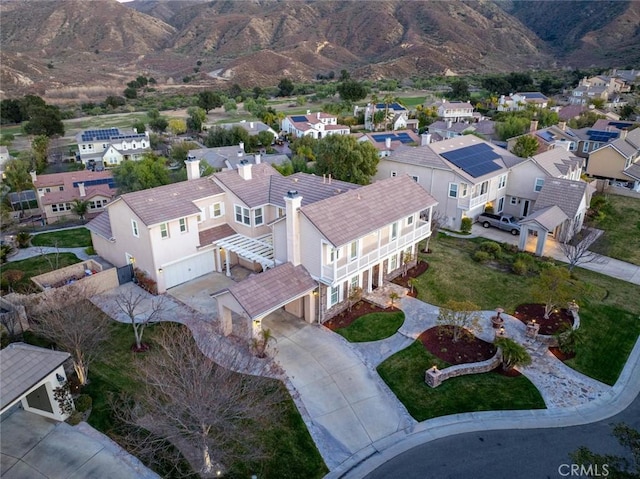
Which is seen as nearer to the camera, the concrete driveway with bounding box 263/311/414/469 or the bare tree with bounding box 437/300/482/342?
the concrete driveway with bounding box 263/311/414/469

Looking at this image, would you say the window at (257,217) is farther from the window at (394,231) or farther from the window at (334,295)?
the window at (394,231)

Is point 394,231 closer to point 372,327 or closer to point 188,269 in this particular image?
point 372,327

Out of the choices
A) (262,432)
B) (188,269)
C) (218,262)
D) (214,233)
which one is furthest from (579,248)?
(188,269)

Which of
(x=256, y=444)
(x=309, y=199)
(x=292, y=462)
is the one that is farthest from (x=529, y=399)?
(x=309, y=199)

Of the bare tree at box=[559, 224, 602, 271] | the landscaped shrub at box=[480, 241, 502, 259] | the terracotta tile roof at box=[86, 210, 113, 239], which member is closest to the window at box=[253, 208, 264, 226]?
the terracotta tile roof at box=[86, 210, 113, 239]

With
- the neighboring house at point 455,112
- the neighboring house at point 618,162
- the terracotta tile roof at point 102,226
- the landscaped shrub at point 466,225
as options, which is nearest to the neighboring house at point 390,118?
the neighboring house at point 455,112

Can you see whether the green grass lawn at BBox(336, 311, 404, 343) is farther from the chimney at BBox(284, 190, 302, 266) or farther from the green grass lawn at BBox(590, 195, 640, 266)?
the green grass lawn at BBox(590, 195, 640, 266)
